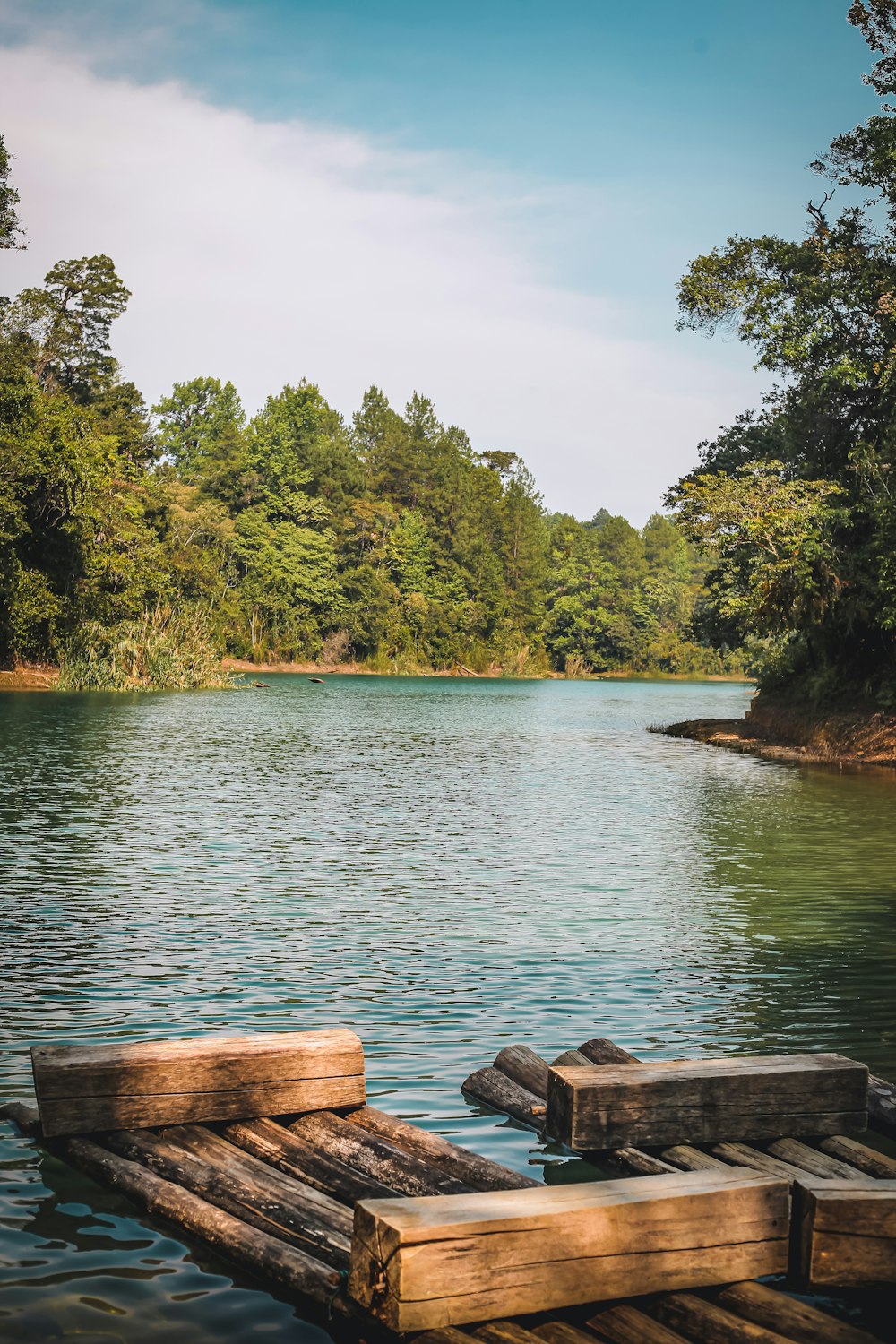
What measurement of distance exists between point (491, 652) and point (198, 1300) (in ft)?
375

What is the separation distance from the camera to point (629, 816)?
806 inches

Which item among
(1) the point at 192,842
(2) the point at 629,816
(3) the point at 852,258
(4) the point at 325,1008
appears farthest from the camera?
(3) the point at 852,258

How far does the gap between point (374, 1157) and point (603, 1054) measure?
177 cm

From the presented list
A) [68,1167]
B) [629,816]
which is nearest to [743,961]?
[68,1167]

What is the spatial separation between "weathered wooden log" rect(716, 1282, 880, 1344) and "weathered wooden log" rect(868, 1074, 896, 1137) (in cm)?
184

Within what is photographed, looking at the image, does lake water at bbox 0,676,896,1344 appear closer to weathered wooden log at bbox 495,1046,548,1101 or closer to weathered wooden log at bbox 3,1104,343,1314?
weathered wooden log at bbox 3,1104,343,1314

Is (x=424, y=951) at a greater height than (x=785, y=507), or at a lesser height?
lesser

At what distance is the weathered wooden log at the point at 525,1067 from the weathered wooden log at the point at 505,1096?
0.12 ft

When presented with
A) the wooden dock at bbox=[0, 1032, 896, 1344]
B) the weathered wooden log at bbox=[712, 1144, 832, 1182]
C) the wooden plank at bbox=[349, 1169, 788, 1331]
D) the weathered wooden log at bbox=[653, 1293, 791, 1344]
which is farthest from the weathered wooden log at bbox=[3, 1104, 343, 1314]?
the weathered wooden log at bbox=[712, 1144, 832, 1182]

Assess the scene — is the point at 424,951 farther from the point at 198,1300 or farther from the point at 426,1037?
the point at 198,1300

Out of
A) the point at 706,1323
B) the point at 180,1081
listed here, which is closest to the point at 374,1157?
the point at 180,1081

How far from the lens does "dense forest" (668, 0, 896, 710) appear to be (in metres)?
31.1

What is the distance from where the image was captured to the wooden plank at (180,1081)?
18.1 ft

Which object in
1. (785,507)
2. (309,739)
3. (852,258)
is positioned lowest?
(309,739)
